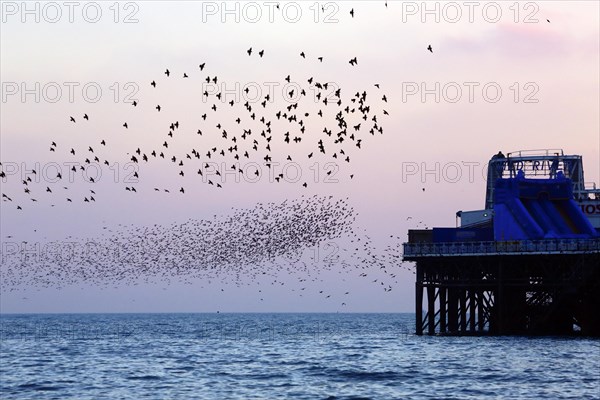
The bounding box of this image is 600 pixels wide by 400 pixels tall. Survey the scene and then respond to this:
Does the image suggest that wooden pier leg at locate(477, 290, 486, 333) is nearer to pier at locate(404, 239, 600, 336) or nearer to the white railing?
pier at locate(404, 239, 600, 336)

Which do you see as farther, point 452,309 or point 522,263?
point 452,309

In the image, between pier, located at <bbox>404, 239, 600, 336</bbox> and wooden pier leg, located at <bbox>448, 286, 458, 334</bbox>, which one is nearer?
pier, located at <bbox>404, 239, 600, 336</bbox>

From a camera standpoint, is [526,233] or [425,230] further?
[425,230]

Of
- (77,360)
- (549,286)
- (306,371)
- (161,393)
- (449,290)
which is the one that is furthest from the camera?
(449,290)

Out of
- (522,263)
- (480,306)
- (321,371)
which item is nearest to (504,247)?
(522,263)

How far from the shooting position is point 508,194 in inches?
3455

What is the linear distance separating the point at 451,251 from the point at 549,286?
300 inches

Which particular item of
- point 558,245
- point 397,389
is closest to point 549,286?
point 558,245

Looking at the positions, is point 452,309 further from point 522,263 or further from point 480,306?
point 522,263

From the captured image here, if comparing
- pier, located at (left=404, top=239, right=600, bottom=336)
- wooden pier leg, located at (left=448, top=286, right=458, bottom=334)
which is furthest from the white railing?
wooden pier leg, located at (left=448, top=286, right=458, bottom=334)

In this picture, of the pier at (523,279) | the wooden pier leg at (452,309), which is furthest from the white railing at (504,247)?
the wooden pier leg at (452,309)

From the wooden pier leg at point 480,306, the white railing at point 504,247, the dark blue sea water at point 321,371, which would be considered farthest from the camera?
the wooden pier leg at point 480,306

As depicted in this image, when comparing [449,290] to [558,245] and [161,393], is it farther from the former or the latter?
[161,393]

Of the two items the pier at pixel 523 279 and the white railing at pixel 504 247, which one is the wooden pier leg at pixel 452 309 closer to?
the pier at pixel 523 279
